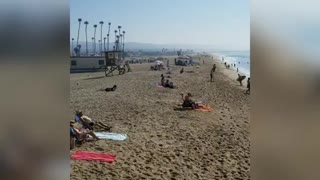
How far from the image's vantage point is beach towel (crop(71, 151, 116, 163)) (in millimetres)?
3061

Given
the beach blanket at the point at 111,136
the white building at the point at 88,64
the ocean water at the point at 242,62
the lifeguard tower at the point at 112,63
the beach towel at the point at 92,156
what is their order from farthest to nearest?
the white building at the point at 88,64
the lifeguard tower at the point at 112,63
the beach blanket at the point at 111,136
the beach towel at the point at 92,156
the ocean water at the point at 242,62

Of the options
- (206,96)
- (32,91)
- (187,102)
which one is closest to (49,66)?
(32,91)

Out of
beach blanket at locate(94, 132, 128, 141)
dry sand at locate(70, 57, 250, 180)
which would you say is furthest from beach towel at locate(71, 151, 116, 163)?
beach blanket at locate(94, 132, 128, 141)

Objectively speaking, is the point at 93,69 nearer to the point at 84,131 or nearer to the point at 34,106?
the point at 84,131

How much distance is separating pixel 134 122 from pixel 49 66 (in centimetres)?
412

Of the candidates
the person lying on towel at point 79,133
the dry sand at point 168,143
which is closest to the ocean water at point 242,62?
the dry sand at point 168,143

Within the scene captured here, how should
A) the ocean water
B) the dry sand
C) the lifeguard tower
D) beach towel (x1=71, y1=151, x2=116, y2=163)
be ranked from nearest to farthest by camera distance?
the ocean water
the dry sand
beach towel (x1=71, y1=151, x2=116, y2=163)
the lifeguard tower

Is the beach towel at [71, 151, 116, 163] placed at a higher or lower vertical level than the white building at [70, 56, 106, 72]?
lower

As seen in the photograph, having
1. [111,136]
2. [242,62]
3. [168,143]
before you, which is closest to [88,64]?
[111,136]

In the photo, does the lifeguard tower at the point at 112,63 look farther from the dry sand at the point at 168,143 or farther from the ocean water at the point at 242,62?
the dry sand at the point at 168,143

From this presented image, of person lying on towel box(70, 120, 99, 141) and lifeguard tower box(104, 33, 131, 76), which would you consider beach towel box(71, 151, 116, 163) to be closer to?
person lying on towel box(70, 120, 99, 141)

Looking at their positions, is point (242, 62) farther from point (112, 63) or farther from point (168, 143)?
point (168, 143)

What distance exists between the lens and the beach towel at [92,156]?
3.06m

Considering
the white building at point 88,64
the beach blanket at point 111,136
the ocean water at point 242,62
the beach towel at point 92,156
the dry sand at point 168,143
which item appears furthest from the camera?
the white building at point 88,64
